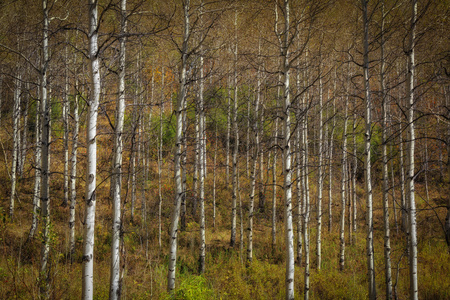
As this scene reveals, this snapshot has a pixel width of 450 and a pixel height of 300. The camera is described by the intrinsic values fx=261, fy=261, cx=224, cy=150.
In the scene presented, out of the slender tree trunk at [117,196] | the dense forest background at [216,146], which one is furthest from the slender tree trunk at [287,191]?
the slender tree trunk at [117,196]

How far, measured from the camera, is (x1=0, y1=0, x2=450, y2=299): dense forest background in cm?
509

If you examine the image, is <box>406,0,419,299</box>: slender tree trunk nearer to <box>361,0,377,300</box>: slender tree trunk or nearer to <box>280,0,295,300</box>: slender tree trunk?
<box>361,0,377,300</box>: slender tree trunk

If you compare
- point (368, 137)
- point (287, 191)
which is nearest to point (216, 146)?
point (287, 191)

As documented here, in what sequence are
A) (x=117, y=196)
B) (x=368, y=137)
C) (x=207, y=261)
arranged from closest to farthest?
(x=117, y=196) < (x=368, y=137) < (x=207, y=261)

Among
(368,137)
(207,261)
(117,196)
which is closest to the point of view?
(117,196)

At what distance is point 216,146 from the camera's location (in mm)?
10180

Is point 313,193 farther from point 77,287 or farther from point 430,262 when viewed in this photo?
point 77,287

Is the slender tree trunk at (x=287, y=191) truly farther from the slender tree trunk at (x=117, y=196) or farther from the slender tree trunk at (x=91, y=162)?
the slender tree trunk at (x=91, y=162)

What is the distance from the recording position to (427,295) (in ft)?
23.2

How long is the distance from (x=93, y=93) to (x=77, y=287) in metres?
4.50

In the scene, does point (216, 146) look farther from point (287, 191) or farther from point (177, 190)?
point (287, 191)

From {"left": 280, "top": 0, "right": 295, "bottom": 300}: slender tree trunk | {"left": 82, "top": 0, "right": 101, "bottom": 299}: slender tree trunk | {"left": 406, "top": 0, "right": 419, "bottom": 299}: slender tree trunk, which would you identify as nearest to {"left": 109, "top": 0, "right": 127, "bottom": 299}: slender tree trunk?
{"left": 82, "top": 0, "right": 101, "bottom": 299}: slender tree trunk

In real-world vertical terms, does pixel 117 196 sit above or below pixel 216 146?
below

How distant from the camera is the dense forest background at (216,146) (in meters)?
5.09
